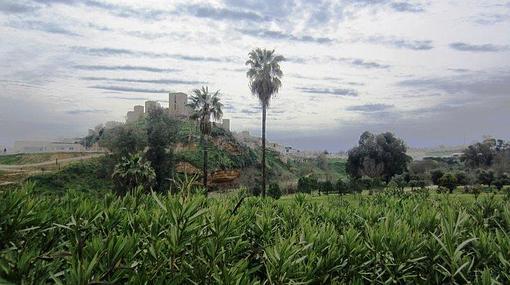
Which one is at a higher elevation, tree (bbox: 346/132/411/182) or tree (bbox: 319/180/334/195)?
tree (bbox: 346/132/411/182)

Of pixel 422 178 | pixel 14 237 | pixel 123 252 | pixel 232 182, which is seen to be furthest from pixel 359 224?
pixel 232 182

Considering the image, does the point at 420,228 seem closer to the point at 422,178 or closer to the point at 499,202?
the point at 499,202

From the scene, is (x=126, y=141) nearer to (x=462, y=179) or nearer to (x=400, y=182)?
(x=400, y=182)

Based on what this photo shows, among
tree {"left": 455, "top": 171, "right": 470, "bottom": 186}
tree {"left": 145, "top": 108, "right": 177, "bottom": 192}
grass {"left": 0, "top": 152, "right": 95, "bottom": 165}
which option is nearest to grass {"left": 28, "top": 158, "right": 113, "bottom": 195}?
tree {"left": 145, "top": 108, "right": 177, "bottom": 192}

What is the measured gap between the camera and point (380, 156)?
59906 millimetres

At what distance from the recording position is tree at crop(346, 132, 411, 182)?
195 feet

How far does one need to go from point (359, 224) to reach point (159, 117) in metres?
46.6

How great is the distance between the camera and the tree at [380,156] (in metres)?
59.5

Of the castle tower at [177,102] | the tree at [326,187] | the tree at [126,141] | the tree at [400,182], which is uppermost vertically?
the castle tower at [177,102]

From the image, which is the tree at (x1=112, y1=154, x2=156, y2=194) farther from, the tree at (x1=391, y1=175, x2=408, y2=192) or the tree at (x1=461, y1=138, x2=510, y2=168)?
the tree at (x1=461, y1=138, x2=510, y2=168)

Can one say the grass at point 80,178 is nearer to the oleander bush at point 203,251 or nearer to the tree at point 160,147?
the tree at point 160,147

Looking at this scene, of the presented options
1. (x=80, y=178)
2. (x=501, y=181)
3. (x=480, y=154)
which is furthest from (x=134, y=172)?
(x=480, y=154)

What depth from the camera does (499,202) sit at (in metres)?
5.35

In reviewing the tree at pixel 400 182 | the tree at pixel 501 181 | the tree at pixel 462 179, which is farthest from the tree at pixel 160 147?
the tree at pixel 501 181
